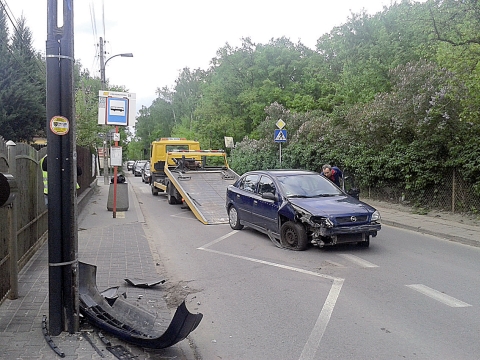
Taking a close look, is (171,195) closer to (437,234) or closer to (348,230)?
(437,234)

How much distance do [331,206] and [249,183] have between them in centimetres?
302

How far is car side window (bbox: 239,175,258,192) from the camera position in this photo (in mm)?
11652

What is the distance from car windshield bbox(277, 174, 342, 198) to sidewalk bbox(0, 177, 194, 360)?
3240 mm

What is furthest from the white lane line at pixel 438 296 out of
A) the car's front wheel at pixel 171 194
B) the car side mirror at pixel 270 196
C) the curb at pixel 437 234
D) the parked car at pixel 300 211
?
the car's front wheel at pixel 171 194

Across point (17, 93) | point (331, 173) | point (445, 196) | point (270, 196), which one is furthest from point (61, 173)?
point (17, 93)

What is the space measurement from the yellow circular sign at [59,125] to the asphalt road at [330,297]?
251 cm

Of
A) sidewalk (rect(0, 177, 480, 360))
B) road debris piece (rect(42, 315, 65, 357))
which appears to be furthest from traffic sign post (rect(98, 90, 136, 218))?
road debris piece (rect(42, 315, 65, 357))

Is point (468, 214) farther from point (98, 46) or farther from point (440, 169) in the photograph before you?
point (98, 46)

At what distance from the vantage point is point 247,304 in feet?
→ 20.4

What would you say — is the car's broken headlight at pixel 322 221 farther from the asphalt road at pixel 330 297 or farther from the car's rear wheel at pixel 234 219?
the car's rear wheel at pixel 234 219

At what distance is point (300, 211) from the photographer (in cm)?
937

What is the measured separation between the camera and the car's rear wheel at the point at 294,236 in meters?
9.35

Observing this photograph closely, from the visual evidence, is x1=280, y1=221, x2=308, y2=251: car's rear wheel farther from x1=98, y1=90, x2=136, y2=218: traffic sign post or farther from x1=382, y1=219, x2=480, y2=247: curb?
x1=98, y1=90, x2=136, y2=218: traffic sign post

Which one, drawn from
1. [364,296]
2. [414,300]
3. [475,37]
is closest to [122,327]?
[364,296]
